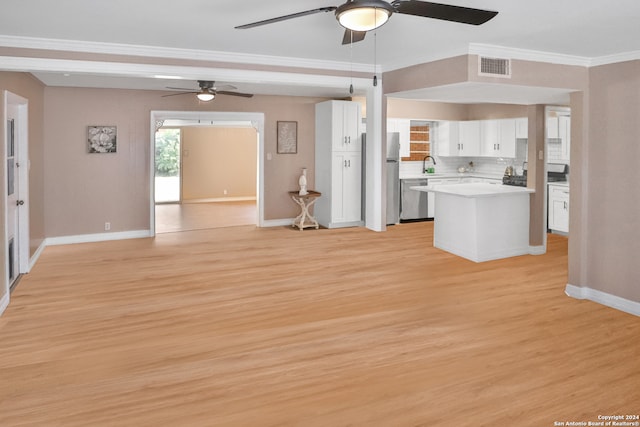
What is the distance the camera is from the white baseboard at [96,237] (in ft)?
23.0

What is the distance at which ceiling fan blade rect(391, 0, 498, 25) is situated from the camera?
2.76 metres

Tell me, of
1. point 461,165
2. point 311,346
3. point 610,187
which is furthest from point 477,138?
point 311,346

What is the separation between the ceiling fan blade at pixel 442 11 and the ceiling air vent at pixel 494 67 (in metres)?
1.84

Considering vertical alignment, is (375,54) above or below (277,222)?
above

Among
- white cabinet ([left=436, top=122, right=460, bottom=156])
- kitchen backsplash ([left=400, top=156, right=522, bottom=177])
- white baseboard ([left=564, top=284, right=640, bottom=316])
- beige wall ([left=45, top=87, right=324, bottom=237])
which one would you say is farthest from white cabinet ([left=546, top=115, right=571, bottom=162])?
beige wall ([left=45, top=87, right=324, bottom=237])

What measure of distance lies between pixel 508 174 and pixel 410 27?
5308 mm

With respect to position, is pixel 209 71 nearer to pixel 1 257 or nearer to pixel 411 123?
pixel 1 257

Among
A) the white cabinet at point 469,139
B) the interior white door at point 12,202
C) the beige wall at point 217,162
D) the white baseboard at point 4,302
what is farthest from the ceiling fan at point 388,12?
the beige wall at point 217,162

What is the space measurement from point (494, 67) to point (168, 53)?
334cm

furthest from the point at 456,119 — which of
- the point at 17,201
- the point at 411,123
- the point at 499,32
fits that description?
the point at 17,201

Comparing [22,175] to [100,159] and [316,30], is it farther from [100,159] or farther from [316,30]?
[316,30]

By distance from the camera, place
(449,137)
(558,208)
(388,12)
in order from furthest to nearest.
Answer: (449,137)
(558,208)
(388,12)

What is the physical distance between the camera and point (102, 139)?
7.23 meters

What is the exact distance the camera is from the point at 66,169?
706cm
